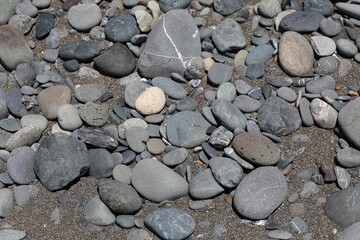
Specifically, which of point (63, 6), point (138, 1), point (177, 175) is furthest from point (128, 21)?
point (177, 175)

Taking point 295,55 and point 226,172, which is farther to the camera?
point 295,55

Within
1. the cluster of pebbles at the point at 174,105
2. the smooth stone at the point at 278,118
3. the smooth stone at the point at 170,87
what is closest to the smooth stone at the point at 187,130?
the cluster of pebbles at the point at 174,105

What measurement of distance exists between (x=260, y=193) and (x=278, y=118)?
37 cm

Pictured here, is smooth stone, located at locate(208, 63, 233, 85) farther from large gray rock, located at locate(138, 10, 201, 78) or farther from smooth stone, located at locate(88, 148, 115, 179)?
smooth stone, located at locate(88, 148, 115, 179)

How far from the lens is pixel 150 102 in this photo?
2.85 metres

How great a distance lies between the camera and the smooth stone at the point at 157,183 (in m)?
2.63

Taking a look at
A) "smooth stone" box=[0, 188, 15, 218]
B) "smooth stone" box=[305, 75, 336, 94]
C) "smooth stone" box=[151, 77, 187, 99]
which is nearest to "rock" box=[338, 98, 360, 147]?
"smooth stone" box=[305, 75, 336, 94]

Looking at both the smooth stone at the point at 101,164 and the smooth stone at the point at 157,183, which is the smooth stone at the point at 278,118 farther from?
the smooth stone at the point at 101,164

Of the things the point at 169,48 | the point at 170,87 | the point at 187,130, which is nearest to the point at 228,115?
the point at 187,130

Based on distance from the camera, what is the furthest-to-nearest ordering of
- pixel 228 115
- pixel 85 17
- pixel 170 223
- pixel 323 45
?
pixel 85 17 → pixel 323 45 → pixel 228 115 → pixel 170 223

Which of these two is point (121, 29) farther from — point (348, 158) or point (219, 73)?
point (348, 158)

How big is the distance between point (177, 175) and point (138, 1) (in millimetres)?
1031

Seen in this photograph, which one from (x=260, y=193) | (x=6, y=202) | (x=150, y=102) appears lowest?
(x=6, y=202)

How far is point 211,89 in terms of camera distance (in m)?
2.96
